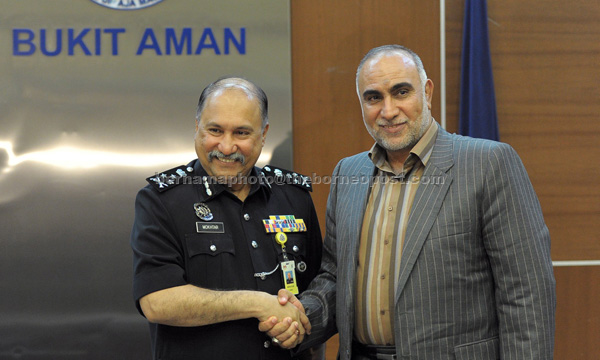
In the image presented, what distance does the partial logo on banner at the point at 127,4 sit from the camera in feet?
10.2

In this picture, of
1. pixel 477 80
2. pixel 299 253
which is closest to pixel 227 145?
pixel 299 253

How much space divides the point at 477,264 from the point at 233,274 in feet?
2.81

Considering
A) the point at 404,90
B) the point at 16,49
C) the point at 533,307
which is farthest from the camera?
the point at 16,49

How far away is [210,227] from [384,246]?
2.11 feet

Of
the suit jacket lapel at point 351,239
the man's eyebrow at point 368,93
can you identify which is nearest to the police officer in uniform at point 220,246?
the suit jacket lapel at point 351,239

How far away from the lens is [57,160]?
3.13 m

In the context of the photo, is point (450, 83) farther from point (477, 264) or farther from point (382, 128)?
point (477, 264)

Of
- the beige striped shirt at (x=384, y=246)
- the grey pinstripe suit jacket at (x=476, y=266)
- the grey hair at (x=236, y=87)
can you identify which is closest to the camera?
the grey pinstripe suit jacket at (x=476, y=266)

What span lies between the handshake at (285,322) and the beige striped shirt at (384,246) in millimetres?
208

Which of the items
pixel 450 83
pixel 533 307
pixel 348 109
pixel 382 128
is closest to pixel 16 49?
pixel 348 109

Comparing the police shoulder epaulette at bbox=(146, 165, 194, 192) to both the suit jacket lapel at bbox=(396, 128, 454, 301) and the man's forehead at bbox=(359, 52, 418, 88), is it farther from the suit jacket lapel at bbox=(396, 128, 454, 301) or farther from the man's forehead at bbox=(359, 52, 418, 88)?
the suit jacket lapel at bbox=(396, 128, 454, 301)

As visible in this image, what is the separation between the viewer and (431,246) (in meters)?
1.75

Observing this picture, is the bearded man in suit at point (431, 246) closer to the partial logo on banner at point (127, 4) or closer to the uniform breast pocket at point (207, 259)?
the uniform breast pocket at point (207, 259)

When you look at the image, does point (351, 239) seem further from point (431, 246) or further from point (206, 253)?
point (206, 253)
